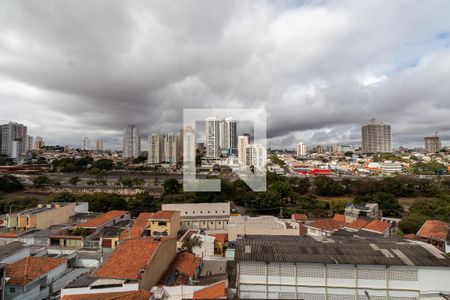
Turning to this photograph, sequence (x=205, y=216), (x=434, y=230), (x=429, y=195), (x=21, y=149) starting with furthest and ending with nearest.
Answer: (x=21, y=149) → (x=429, y=195) → (x=205, y=216) → (x=434, y=230)

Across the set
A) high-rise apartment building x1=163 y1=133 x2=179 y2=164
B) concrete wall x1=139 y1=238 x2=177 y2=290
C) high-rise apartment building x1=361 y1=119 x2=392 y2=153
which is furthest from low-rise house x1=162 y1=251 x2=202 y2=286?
high-rise apartment building x1=361 y1=119 x2=392 y2=153

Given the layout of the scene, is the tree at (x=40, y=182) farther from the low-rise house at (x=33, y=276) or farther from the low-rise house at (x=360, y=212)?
the low-rise house at (x=360, y=212)

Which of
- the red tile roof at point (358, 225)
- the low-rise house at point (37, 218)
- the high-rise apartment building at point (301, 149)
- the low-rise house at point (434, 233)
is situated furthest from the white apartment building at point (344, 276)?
the high-rise apartment building at point (301, 149)

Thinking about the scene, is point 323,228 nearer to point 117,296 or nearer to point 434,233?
point 434,233

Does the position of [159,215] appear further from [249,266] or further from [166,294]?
[249,266]

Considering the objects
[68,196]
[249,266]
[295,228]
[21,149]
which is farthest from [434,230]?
[21,149]

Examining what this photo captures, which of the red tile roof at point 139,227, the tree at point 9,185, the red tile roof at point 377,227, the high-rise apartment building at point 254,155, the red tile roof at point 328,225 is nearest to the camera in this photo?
the red tile roof at point 139,227

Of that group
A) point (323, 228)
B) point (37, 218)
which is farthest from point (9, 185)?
point (323, 228)
